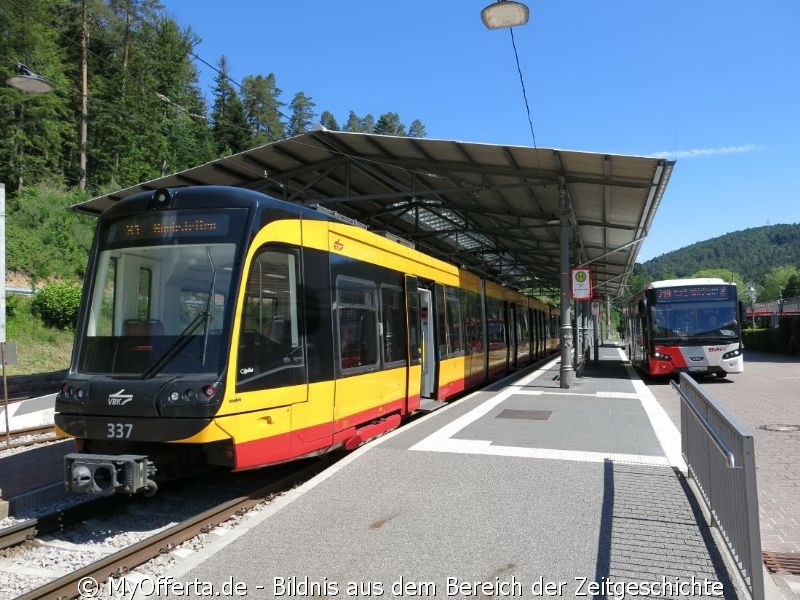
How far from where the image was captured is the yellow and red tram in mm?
5707

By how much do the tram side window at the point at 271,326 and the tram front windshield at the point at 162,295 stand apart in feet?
0.72

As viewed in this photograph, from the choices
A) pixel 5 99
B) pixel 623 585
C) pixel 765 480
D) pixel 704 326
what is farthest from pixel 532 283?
pixel 623 585

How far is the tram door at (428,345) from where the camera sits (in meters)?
11.4

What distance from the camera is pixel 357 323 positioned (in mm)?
8078

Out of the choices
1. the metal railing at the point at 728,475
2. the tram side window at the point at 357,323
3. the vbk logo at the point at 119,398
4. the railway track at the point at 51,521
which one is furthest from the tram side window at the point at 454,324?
the vbk logo at the point at 119,398

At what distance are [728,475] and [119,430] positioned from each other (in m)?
5.03

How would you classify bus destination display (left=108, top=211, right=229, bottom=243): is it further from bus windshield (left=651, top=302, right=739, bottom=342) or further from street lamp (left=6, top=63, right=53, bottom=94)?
bus windshield (left=651, top=302, right=739, bottom=342)

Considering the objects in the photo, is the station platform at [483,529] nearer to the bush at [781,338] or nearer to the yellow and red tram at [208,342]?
the yellow and red tram at [208,342]

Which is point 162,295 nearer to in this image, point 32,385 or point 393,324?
point 393,324

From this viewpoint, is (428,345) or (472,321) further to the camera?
(472,321)

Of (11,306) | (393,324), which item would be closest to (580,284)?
(393,324)

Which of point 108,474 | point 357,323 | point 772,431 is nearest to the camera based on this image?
point 108,474

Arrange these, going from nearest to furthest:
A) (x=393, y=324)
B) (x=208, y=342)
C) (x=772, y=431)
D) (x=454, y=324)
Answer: (x=208, y=342)
(x=393, y=324)
(x=772, y=431)
(x=454, y=324)

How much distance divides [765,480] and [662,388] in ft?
36.4
